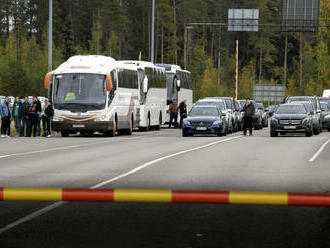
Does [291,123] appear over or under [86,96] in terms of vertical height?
under

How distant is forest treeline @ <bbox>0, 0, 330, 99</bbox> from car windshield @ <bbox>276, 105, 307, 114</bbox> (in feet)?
248

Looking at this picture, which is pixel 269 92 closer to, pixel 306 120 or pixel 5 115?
pixel 306 120

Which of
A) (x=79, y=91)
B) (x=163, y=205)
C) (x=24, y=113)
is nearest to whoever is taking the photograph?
(x=163, y=205)

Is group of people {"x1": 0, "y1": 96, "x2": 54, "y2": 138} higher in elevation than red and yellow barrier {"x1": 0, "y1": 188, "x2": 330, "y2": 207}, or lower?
lower

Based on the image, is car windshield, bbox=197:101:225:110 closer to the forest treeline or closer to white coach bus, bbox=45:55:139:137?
white coach bus, bbox=45:55:139:137

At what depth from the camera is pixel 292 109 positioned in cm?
4344

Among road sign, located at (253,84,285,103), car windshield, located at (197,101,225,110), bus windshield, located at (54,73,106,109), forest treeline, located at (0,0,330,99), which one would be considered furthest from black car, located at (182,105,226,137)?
forest treeline, located at (0,0,330,99)

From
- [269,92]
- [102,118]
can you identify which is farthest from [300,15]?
[269,92]

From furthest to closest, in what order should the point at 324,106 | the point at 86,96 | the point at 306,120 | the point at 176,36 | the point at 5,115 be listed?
the point at 176,36
the point at 324,106
the point at 306,120
the point at 86,96
the point at 5,115

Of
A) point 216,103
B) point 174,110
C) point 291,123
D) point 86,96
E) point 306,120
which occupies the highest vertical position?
point 86,96

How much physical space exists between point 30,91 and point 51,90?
28.8 m

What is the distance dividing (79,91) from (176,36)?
4032 inches

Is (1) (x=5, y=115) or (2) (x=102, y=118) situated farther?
(2) (x=102, y=118)

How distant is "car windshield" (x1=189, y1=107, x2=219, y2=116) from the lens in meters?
44.1
